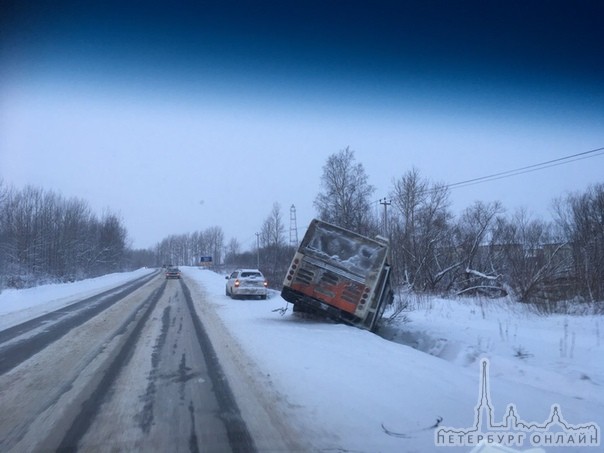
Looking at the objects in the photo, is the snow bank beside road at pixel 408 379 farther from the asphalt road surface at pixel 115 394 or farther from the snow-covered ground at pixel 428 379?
the asphalt road surface at pixel 115 394

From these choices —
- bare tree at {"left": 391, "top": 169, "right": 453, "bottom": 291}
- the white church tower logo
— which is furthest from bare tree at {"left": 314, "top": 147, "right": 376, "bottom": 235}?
the white church tower logo

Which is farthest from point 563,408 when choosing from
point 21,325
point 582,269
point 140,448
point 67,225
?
point 67,225

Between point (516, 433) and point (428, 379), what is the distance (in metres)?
2.29

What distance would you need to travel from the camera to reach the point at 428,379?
7484 mm

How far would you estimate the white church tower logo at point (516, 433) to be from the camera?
196 inches

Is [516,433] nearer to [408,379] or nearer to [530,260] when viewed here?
[408,379]

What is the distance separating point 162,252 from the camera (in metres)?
181

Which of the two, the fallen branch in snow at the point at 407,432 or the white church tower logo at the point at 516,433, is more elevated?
the fallen branch in snow at the point at 407,432

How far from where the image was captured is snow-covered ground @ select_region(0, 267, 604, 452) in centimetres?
525

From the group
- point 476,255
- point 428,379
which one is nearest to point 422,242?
point 476,255

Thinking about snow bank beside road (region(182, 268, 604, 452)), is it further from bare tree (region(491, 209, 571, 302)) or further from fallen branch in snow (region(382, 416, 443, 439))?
bare tree (region(491, 209, 571, 302))


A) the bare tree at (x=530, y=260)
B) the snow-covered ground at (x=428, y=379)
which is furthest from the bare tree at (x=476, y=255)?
the snow-covered ground at (x=428, y=379)

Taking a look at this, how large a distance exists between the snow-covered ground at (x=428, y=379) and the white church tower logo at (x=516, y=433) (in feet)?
0.07

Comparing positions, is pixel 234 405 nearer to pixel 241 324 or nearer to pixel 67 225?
pixel 241 324
